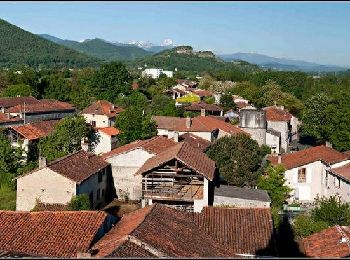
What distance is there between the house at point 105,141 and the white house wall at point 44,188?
1802cm

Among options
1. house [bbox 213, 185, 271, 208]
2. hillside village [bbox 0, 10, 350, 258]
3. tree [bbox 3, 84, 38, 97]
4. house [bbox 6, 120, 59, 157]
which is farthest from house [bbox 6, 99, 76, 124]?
house [bbox 213, 185, 271, 208]

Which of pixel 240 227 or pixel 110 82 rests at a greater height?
pixel 110 82

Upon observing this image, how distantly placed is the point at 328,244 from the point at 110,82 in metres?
64.2

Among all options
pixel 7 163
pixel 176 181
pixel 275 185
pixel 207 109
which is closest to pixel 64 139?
pixel 7 163

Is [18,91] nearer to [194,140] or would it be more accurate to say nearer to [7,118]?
[7,118]

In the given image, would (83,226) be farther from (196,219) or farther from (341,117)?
(341,117)

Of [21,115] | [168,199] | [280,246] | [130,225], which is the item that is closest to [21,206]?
[168,199]

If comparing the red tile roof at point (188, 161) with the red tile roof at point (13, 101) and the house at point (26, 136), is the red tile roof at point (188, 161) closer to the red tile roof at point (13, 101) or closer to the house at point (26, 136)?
the house at point (26, 136)

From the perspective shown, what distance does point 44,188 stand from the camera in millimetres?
26984

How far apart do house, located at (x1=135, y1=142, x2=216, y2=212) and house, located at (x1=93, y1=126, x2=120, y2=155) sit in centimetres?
1804

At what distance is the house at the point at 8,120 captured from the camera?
4878cm

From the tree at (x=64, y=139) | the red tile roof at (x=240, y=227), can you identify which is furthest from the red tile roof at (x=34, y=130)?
the red tile roof at (x=240, y=227)

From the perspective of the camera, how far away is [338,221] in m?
Result: 25.5

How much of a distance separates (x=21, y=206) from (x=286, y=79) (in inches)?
3426
